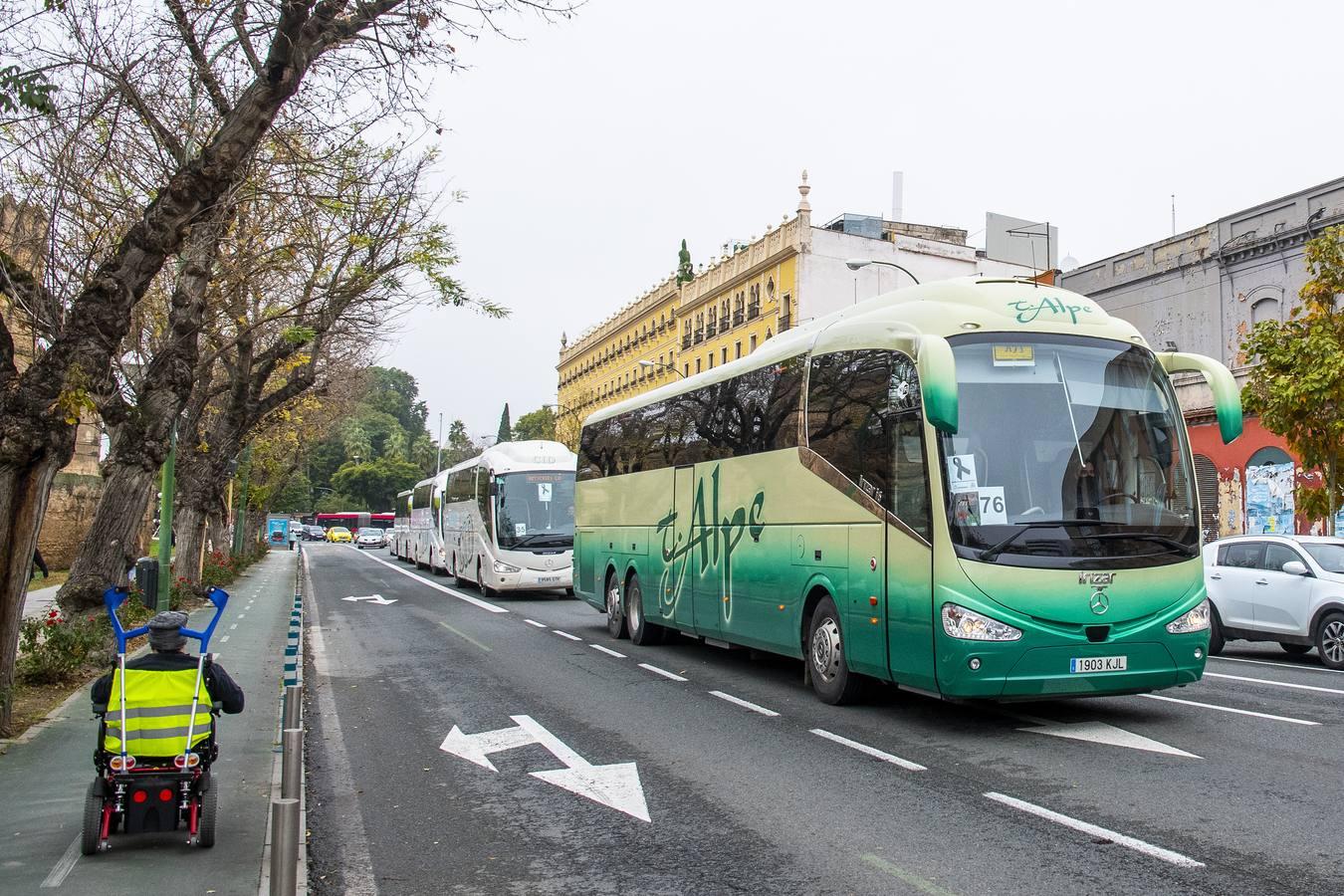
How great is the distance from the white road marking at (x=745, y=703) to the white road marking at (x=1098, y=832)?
357cm

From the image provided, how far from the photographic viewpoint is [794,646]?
11633mm

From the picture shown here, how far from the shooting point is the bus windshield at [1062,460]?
898 cm

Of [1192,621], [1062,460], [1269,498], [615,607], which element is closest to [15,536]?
[1062,460]

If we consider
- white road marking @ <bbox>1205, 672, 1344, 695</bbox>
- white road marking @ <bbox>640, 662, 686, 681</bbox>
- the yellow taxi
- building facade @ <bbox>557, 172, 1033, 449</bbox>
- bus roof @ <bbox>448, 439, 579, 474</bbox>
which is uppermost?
building facade @ <bbox>557, 172, 1033, 449</bbox>

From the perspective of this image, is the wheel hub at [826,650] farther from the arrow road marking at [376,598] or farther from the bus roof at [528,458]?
the bus roof at [528,458]

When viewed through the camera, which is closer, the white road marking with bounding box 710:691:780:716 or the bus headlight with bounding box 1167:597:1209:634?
the bus headlight with bounding box 1167:597:1209:634

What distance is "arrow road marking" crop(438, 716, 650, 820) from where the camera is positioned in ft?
24.8

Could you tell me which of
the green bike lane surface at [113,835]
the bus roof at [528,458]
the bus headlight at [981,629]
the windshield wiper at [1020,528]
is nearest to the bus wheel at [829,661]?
the bus headlight at [981,629]

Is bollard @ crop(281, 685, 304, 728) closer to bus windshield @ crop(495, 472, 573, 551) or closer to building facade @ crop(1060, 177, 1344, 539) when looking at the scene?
bus windshield @ crop(495, 472, 573, 551)

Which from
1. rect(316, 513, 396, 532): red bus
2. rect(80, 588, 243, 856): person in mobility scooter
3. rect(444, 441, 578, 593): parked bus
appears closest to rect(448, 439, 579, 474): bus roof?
rect(444, 441, 578, 593): parked bus

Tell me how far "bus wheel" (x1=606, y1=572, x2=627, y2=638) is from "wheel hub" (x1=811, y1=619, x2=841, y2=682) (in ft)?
22.1

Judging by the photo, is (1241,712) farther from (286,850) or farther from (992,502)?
(286,850)

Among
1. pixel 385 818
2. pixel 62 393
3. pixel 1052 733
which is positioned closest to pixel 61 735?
pixel 62 393

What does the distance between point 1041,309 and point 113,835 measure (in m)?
7.75
